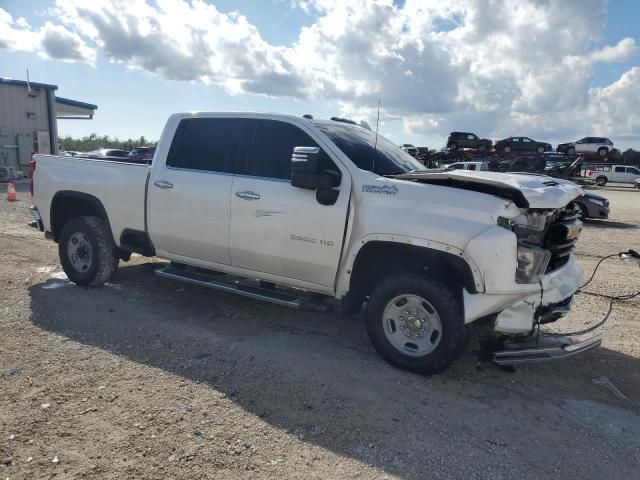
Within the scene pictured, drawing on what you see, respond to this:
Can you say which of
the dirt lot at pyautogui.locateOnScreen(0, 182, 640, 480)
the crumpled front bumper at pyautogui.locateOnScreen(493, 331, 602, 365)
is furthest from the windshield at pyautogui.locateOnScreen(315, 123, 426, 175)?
the crumpled front bumper at pyautogui.locateOnScreen(493, 331, 602, 365)

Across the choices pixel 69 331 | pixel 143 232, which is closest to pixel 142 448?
pixel 69 331

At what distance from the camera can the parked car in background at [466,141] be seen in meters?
36.3

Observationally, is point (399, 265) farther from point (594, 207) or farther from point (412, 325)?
point (594, 207)

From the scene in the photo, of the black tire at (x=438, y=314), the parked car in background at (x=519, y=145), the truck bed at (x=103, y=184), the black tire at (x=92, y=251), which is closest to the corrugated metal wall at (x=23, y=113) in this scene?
the truck bed at (x=103, y=184)

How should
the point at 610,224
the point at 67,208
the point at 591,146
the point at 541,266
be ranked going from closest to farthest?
1. the point at 541,266
2. the point at 67,208
3. the point at 610,224
4. the point at 591,146

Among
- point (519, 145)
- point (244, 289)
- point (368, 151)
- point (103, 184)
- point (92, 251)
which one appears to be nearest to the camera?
point (368, 151)

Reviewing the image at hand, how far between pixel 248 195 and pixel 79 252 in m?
2.72

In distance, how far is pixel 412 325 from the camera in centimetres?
399

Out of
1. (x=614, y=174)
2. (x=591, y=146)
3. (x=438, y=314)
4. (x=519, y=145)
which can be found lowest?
(x=438, y=314)

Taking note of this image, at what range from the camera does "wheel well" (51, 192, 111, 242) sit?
5.95 metres

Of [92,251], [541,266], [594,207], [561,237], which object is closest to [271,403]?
[541,266]

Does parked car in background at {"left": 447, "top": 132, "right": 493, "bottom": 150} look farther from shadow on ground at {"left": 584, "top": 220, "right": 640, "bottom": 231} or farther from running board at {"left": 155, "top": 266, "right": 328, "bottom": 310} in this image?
running board at {"left": 155, "top": 266, "right": 328, "bottom": 310}

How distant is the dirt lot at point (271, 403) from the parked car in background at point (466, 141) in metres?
32.9

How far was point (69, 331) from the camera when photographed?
4.66 metres
